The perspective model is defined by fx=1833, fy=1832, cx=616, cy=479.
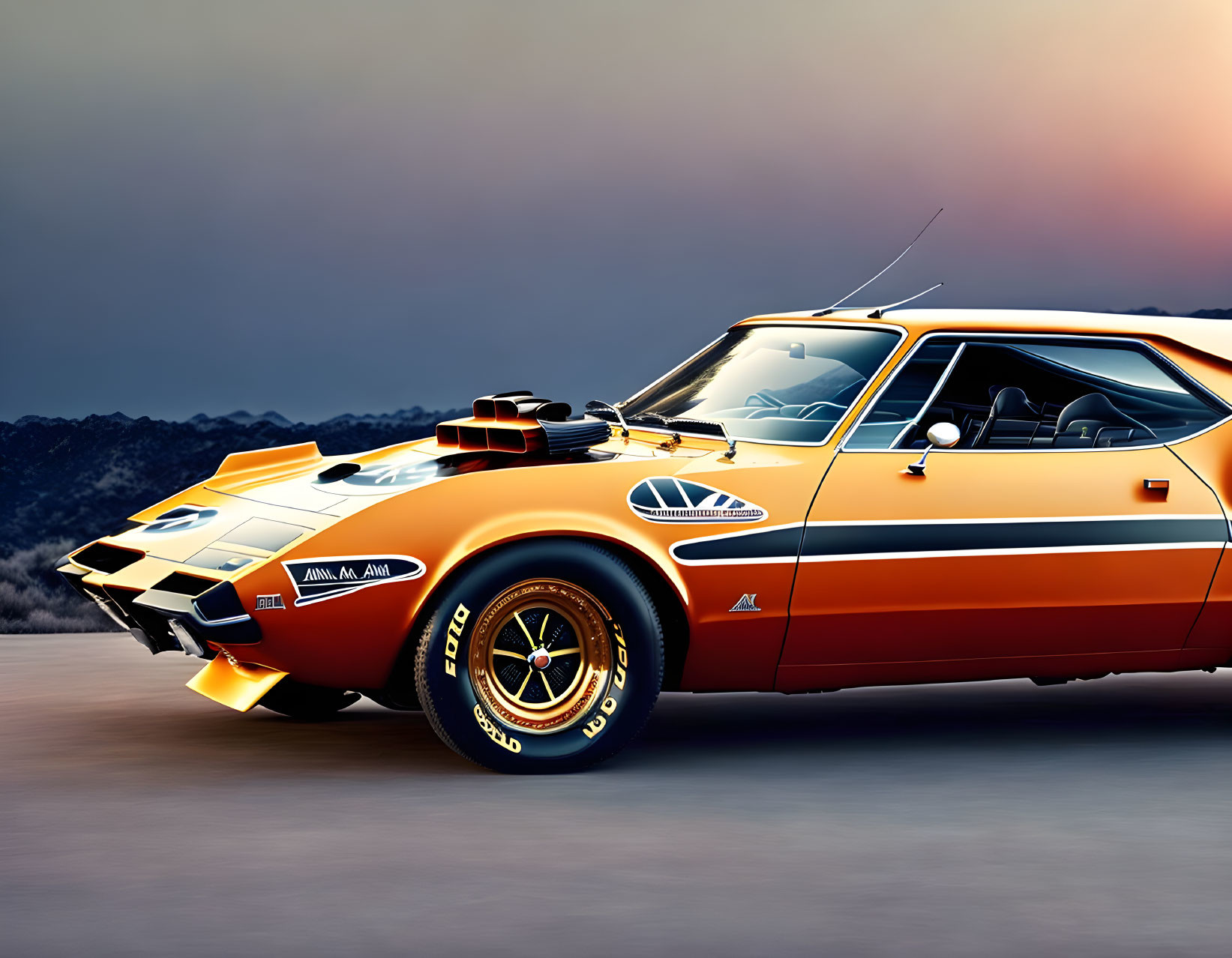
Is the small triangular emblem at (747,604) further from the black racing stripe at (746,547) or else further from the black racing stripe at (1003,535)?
the black racing stripe at (1003,535)

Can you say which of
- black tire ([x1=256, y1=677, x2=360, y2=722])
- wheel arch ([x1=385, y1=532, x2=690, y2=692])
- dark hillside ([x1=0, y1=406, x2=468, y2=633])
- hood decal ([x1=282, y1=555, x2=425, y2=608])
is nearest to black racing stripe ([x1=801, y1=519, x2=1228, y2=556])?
wheel arch ([x1=385, y1=532, x2=690, y2=692])

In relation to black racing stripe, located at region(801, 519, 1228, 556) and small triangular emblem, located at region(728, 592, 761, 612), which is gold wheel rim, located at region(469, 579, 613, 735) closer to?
small triangular emblem, located at region(728, 592, 761, 612)

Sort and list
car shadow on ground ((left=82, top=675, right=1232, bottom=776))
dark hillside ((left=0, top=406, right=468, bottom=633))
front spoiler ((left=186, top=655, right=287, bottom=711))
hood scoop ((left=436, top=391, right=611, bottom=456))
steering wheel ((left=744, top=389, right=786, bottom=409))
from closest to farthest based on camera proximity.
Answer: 1. front spoiler ((left=186, top=655, right=287, bottom=711))
2. hood scoop ((left=436, top=391, right=611, bottom=456))
3. car shadow on ground ((left=82, top=675, right=1232, bottom=776))
4. steering wheel ((left=744, top=389, right=786, bottom=409))
5. dark hillside ((left=0, top=406, right=468, bottom=633))

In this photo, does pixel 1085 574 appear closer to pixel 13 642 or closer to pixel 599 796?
pixel 599 796

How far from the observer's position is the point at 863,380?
677cm

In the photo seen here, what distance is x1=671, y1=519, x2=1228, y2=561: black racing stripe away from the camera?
630cm

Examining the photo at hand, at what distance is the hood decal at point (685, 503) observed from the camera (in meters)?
6.24

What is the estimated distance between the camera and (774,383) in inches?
283

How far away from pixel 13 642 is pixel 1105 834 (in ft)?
21.9

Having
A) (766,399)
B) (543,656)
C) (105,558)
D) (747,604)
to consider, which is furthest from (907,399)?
(105,558)

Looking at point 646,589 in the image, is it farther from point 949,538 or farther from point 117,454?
point 117,454

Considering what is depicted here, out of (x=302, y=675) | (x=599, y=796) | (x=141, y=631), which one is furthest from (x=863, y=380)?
(x=141, y=631)

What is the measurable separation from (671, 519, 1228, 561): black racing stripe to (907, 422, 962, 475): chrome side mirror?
0.21m

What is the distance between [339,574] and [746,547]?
1.39m
